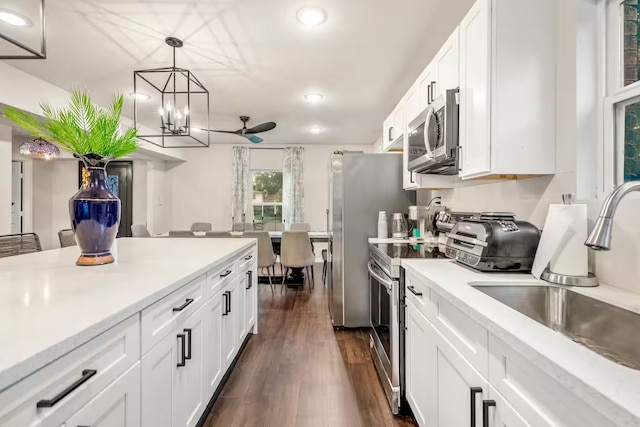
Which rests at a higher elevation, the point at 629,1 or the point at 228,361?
the point at 629,1

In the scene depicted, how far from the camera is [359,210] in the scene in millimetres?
3064

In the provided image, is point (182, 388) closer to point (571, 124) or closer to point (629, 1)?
point (571, 124)

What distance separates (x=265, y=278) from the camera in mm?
5203

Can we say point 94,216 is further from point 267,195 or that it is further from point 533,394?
point 267,195

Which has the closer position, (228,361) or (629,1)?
(629,1)

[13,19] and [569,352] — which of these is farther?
[13,19]

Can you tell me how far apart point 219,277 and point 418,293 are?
1.13 metres

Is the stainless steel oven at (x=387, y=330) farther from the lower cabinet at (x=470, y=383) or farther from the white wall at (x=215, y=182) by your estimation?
the white wall at (x=215, y=182)

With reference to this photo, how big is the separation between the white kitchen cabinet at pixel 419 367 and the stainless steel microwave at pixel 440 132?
863mm

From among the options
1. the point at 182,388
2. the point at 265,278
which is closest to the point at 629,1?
the point at 182,388

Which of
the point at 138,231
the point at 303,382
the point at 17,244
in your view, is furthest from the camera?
the point at 138,231

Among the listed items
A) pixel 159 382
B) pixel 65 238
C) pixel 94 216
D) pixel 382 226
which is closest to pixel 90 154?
pixel 94 216

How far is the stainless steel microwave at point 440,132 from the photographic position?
171 centimetres

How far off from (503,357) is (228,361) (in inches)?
67.0
